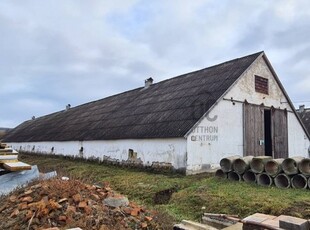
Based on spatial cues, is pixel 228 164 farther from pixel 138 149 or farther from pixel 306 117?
pixel 306 117

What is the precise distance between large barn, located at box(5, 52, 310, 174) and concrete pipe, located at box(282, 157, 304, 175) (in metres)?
3.35

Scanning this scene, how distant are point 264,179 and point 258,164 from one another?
43 centimetres

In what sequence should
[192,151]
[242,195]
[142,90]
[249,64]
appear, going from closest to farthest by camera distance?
[242,195], [192,151], [249,64], [142,90]

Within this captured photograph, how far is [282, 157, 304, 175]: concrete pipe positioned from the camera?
25.9ft

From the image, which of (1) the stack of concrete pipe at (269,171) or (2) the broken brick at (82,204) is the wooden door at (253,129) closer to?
(1) the stack of concrete pipe at (269,171)

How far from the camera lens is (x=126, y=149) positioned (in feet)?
43.8

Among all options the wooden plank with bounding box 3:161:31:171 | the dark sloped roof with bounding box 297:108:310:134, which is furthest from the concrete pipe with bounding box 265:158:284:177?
the dark sloped roof with bounding box 297:108:310:134

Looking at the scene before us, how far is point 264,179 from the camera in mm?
8523

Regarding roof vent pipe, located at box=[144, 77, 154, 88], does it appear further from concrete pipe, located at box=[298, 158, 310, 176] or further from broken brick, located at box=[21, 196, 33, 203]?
broken brick, located at box=[21, 196, 33, 203]

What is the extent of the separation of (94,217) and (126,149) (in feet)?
29.0

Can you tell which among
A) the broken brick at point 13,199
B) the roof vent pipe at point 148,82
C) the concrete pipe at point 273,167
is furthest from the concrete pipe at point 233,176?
the roof vent pipe at point 148,82

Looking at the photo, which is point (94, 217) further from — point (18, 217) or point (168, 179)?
point (168, 179)

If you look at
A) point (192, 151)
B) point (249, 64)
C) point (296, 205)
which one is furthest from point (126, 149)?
point (296, 205)

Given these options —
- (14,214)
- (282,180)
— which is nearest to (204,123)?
(282,180)
